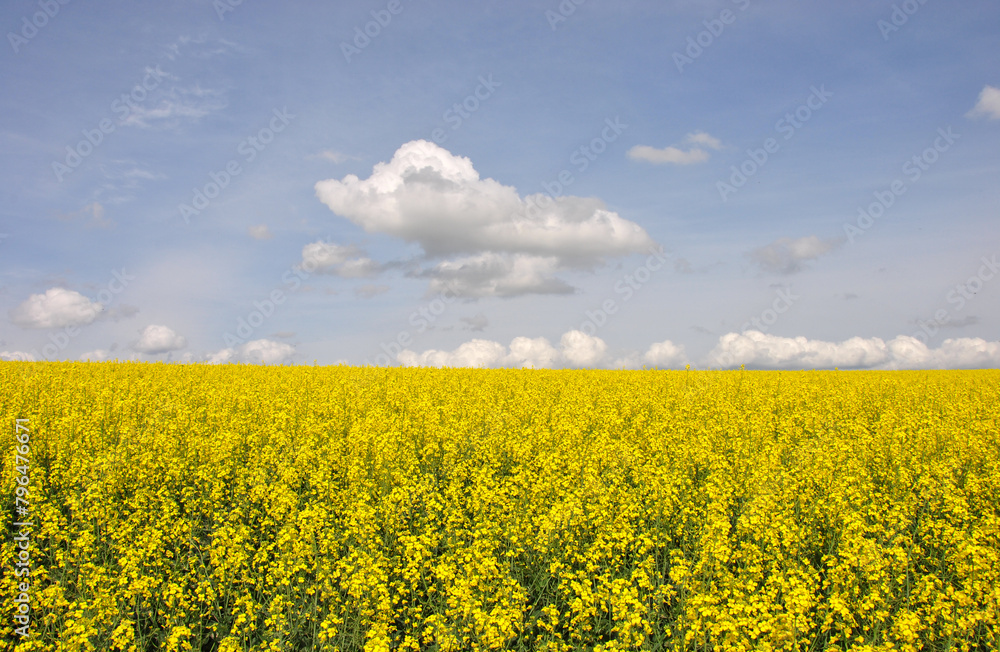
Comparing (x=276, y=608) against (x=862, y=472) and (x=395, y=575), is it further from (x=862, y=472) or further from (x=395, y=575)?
(x=862, y=472)

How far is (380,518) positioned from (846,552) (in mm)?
5611

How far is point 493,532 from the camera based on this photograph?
616 centimetres

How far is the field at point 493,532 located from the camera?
5.37 meters

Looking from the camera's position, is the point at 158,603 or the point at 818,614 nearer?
the point at 818,614

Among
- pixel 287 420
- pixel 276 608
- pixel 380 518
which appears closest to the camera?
pixel 276 608

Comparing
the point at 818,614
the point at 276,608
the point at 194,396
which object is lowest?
the point at 818,614

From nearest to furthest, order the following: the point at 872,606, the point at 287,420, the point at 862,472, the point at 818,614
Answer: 1. the point at 872,606
2. the point at 818,614
3. the point at 862,472
4. the point at 287,420

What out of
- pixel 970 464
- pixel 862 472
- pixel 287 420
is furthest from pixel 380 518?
pixel 970 464

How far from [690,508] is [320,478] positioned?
17.8 ft

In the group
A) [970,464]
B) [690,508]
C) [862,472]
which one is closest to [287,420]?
[690,508]

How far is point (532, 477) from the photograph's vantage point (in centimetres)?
833

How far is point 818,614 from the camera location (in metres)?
6.00

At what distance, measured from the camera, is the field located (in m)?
5.37

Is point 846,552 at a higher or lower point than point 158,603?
higher
